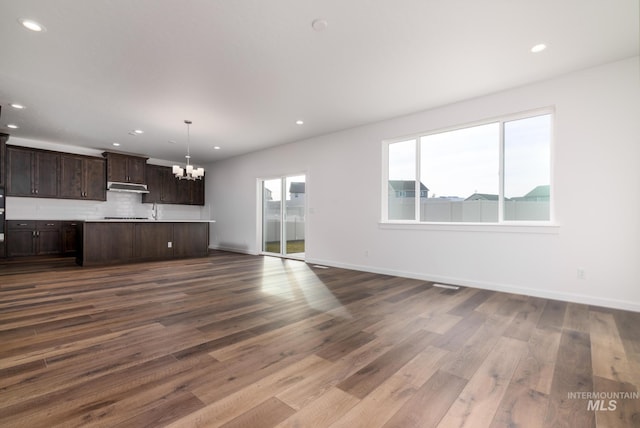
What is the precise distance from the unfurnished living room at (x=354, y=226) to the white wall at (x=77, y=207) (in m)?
0.19

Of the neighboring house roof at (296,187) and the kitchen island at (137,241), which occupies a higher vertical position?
the neighboring house roof at (296,187)

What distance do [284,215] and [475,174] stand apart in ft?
14.0

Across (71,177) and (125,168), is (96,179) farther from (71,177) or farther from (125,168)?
(125,168)

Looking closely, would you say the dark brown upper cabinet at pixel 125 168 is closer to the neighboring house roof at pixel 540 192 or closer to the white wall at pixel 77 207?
the white wall at pixel 77 207

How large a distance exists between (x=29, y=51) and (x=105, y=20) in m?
1.23

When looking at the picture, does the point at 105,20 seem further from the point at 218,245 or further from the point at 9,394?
the point at 218,245

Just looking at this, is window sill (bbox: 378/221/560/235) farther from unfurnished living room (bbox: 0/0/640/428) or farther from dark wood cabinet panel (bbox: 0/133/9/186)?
dark wood cabinet panel (bbox: 0/133/9/186)

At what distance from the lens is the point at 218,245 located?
896 centimetres

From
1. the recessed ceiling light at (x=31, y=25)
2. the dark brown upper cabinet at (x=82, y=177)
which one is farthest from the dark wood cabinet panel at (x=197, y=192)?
the recessed ceiling light at (x=31, y=25)

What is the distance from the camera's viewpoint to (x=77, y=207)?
725cm

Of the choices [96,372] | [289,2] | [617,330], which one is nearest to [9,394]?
[96,372]

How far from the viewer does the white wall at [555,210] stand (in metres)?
3.20

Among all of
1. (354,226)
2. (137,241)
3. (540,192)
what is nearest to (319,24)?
(540,192)

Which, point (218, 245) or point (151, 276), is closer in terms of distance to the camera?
point (151, 276)
